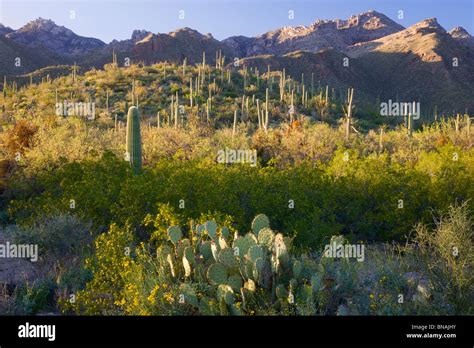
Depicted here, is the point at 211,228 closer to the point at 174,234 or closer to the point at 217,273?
the point at 174,234

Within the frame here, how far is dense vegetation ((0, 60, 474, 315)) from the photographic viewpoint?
6.30m

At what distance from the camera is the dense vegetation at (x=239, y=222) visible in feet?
20.7

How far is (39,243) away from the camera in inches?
368

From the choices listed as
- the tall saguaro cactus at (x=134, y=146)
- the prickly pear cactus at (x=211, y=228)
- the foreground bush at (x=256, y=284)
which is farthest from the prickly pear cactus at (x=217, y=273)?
the tall saguaro cactus at (x=134, y=146)

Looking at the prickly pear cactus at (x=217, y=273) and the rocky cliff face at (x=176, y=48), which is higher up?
the rocky cliff face at (x=176, y=48)

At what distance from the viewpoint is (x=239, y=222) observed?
383 inches

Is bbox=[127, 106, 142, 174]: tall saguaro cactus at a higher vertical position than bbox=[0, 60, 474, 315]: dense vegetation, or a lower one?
higher

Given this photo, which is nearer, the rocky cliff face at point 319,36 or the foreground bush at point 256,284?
the foreground bush at point 256,284

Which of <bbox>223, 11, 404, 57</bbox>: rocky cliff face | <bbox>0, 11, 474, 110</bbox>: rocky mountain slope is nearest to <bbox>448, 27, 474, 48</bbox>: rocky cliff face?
<bbox>0, 11, 474, 110</bbox>: rocky mountain slope

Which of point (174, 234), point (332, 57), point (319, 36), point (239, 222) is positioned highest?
point (319, 36)

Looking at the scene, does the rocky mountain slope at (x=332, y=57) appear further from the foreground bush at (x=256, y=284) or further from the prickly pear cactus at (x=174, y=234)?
the foreground bush at (x=256, y=284)

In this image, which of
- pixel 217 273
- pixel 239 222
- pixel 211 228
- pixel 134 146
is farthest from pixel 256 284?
pixel 134 146

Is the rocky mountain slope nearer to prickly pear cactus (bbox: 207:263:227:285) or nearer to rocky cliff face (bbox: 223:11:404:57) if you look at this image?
rocky cliff face (bbox: 223:11:404:57)
